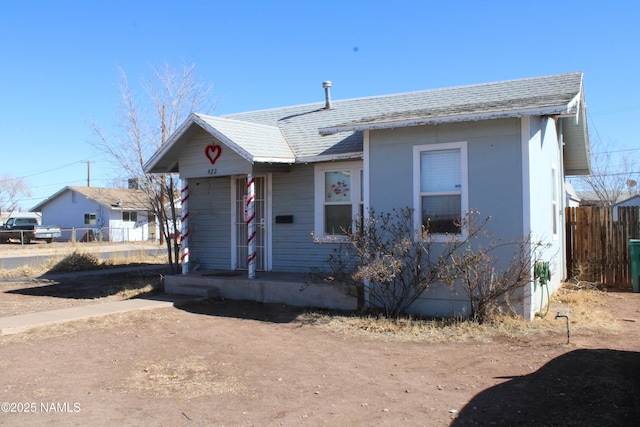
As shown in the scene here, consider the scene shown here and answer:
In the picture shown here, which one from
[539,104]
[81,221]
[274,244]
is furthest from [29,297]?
[81,221]

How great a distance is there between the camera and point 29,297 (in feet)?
40.1

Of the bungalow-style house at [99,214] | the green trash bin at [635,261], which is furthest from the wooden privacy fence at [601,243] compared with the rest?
the bungalow-style house at [99,214]

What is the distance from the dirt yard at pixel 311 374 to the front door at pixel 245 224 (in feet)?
10.9

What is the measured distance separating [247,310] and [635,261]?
8248mm

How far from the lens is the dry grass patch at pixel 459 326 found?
7863 millimetres

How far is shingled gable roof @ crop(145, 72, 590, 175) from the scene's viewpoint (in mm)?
8773

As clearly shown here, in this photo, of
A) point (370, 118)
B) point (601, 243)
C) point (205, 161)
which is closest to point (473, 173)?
point (370, 118)

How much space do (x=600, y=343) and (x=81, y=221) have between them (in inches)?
1916

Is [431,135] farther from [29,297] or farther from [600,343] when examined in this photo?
[29,297]

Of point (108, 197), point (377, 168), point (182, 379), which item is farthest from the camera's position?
point (108, 197)

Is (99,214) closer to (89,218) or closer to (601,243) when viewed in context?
(89,218)

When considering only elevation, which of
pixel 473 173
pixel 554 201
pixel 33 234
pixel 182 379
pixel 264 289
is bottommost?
pixel 182 379

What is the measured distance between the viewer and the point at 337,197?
11500 mm

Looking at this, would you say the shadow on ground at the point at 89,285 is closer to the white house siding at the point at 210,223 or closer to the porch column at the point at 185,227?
the porch column at the point at 185,227
